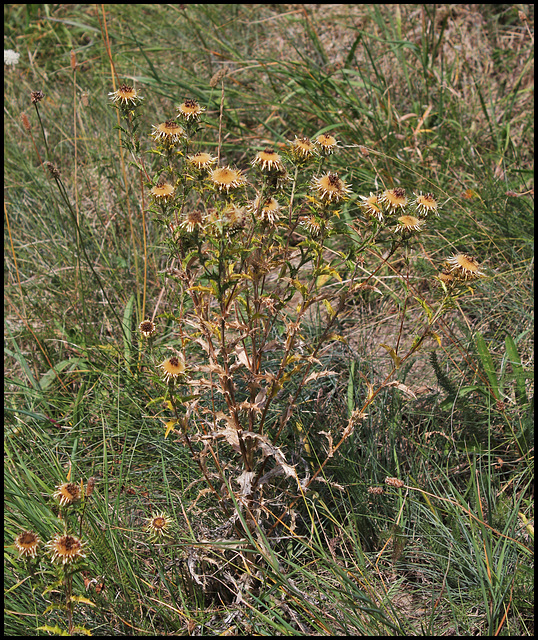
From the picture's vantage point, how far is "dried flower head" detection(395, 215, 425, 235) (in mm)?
1280

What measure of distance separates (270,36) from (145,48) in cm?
93

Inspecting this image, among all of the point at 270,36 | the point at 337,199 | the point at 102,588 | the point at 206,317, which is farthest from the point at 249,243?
the point at 270,36

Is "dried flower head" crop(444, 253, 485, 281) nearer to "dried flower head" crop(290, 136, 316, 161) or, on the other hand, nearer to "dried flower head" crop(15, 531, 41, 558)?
"dried flower head" crop(290, 136, 316, 161)

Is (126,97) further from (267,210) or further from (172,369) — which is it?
(172,369)

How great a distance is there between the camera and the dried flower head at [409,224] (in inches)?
50.4

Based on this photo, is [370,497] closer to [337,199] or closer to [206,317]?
[206,317]

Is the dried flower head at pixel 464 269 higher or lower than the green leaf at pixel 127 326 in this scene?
higher

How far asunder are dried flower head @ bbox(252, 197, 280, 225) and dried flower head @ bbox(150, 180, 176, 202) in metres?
0.25

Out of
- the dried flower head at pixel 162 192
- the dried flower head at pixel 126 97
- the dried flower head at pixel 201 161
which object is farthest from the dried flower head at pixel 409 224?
the dried flower head at pixel 126 97

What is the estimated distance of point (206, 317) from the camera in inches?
62.4

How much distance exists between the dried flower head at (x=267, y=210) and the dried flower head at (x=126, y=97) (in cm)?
51

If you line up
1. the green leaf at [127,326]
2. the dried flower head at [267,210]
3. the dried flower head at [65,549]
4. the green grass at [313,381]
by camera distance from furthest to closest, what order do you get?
1. the green leaf at [127,326]
2. the green grass at [313,381]
3. the dried flower head at [267,210]
4. the dried flower head at [65,549]

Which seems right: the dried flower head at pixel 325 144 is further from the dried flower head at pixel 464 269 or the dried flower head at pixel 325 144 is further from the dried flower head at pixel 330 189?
the dried flower head at pixel 464 269

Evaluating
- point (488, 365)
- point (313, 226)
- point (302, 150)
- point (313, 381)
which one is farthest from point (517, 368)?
point (302, 150)
